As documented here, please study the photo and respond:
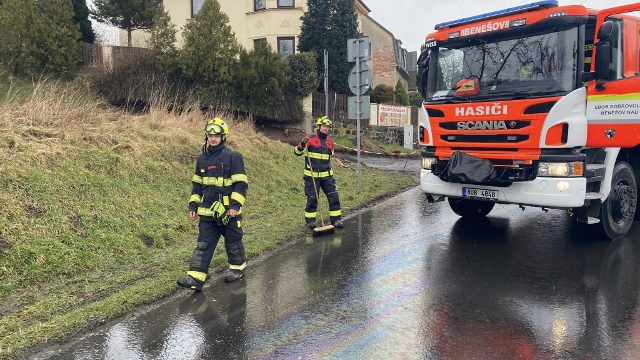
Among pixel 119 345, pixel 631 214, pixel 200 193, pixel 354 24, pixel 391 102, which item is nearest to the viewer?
pixel 119 345

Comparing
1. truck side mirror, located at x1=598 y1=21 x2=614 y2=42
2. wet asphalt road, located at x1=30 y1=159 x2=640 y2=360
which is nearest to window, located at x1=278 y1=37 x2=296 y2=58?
wet asphalt road, located at x1=30 y1=159 x2=640 y2=360

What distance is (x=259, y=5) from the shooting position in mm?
23266

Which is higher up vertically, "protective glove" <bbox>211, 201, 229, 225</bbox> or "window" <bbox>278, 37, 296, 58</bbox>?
"window" <bbox>278, 37, 296, 58</bbox>

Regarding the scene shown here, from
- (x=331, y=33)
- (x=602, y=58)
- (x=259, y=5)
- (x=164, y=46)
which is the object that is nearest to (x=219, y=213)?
(x=602, y=58)

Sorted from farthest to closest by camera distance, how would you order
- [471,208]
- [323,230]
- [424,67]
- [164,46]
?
[164,46] → [471,208] → [424,67] → [323,230]

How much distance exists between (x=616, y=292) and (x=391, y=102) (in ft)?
68.7

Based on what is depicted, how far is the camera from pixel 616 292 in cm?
447

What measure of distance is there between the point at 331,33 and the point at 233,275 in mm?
17158

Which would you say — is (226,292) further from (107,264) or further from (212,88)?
(212,88)

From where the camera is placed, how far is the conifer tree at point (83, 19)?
→ 1886 cm

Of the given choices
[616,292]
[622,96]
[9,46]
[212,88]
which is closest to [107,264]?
[616,292]

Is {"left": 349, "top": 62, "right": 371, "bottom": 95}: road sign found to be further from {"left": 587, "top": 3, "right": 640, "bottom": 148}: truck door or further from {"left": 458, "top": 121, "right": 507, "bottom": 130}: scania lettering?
{"left": 587, "top": 3, "right": 640, "bottom": 148}: truck door

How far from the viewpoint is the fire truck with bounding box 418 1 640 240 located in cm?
552

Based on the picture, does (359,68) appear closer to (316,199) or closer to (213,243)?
(316,199)
